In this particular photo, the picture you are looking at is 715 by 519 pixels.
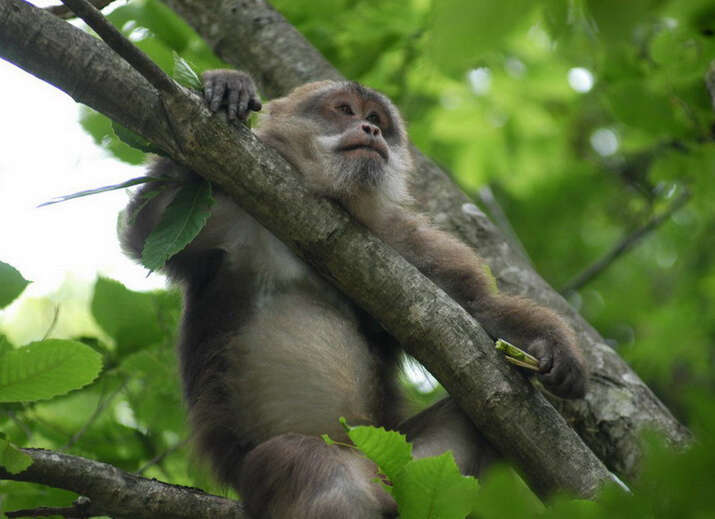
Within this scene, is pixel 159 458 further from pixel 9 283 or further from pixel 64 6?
pixel 64 6

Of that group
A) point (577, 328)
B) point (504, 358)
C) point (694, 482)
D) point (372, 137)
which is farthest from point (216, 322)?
point (694, 482)

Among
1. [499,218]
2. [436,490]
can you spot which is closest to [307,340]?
[436,490]

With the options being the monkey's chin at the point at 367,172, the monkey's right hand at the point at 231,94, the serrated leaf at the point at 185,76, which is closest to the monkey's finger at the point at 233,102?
the monkey's right hand at the point at 231,94

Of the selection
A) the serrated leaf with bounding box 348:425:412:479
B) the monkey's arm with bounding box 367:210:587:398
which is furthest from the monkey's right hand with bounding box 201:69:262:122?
the serrated leaf with bounding box 348:425:412:479

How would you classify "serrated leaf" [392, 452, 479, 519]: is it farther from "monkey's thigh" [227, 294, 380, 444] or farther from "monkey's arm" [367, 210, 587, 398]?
"monkey's thigh" [227, 294, 380, 444]

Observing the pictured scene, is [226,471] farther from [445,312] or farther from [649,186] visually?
[649,186]

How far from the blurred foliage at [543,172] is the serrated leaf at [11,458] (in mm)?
387

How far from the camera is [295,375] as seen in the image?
Answer: 16.9 ft

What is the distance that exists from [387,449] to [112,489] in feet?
5.04

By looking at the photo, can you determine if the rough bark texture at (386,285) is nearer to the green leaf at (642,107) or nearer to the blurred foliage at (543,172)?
the blurred foliage at (543,172)

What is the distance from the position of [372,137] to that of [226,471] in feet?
7.58

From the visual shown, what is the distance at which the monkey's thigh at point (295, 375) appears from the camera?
16.7ft

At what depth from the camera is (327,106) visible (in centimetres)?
603

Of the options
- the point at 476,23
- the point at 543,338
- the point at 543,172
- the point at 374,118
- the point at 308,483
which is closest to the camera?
the point at 476,23
